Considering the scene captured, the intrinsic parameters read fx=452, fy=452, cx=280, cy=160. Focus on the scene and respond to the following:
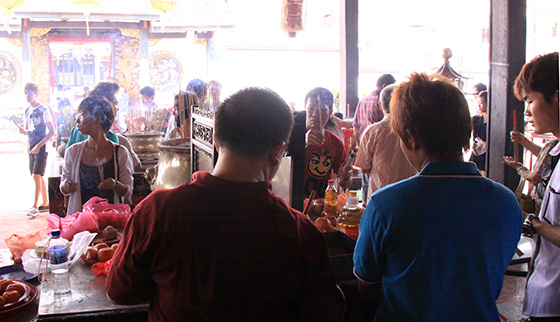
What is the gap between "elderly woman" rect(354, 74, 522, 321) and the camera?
1114mm

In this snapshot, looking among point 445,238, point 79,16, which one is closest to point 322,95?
point 445,238

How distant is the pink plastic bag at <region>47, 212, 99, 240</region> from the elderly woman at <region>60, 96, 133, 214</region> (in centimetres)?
55

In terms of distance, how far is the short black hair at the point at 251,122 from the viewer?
3.37ft

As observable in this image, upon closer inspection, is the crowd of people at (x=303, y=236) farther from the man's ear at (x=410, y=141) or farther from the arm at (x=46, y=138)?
Result: the arm at (x=46, y=138)

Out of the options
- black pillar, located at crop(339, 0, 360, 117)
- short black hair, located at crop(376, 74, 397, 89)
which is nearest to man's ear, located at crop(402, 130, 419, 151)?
short black hair, located at crop(376, 74, 397, 89)

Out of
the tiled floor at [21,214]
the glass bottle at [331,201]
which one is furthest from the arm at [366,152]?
the tiled floor at [21,214]

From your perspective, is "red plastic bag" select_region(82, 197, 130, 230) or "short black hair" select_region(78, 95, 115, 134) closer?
"red plastic bag" select_region(82, 197, 130, 230)

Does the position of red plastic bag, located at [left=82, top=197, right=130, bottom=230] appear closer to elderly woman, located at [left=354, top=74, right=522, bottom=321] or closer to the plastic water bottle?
the plastic water bottle

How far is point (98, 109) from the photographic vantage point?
2.85m

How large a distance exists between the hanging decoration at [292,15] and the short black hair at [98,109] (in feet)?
6.73

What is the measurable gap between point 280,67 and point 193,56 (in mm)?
2475

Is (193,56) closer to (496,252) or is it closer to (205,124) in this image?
(205,124)

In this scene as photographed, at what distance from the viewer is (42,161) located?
546 cm

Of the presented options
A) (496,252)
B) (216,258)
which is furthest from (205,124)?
(496,252)
